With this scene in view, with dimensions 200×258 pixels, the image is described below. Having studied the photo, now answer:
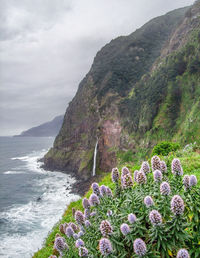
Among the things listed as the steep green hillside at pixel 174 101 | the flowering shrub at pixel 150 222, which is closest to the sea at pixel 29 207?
the flowering shrub at pixel 150 222

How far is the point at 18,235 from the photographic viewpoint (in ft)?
102

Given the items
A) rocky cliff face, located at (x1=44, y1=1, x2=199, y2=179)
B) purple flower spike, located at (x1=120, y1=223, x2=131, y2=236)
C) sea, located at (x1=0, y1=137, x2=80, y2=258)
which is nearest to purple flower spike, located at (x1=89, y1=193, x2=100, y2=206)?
purple flower spike, located at (x1=120, y1=223, x2=131, y2=236)

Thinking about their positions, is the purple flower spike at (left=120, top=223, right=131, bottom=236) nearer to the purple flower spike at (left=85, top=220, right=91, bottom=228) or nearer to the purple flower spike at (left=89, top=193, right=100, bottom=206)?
the purple flower spike at (left=89, top=193, right=100, bottom=206)

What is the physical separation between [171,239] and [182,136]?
1441 inches

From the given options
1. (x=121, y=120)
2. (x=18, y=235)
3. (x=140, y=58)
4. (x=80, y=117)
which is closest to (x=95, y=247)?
(x=18, y=235)

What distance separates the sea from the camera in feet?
93.6

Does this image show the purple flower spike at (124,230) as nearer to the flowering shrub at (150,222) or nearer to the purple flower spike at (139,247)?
the flowering shrub at (150,222)

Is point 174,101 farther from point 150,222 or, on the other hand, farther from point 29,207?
point 150,222

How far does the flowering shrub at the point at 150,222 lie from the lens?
3.99 m

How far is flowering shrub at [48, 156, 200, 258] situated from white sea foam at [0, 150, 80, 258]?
24410 mm

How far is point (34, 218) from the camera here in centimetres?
3759

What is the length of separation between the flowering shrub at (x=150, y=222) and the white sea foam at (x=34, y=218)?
24410 millimetres

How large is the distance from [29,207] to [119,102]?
44074 mm

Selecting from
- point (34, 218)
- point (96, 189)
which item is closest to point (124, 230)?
point (96, 189)
